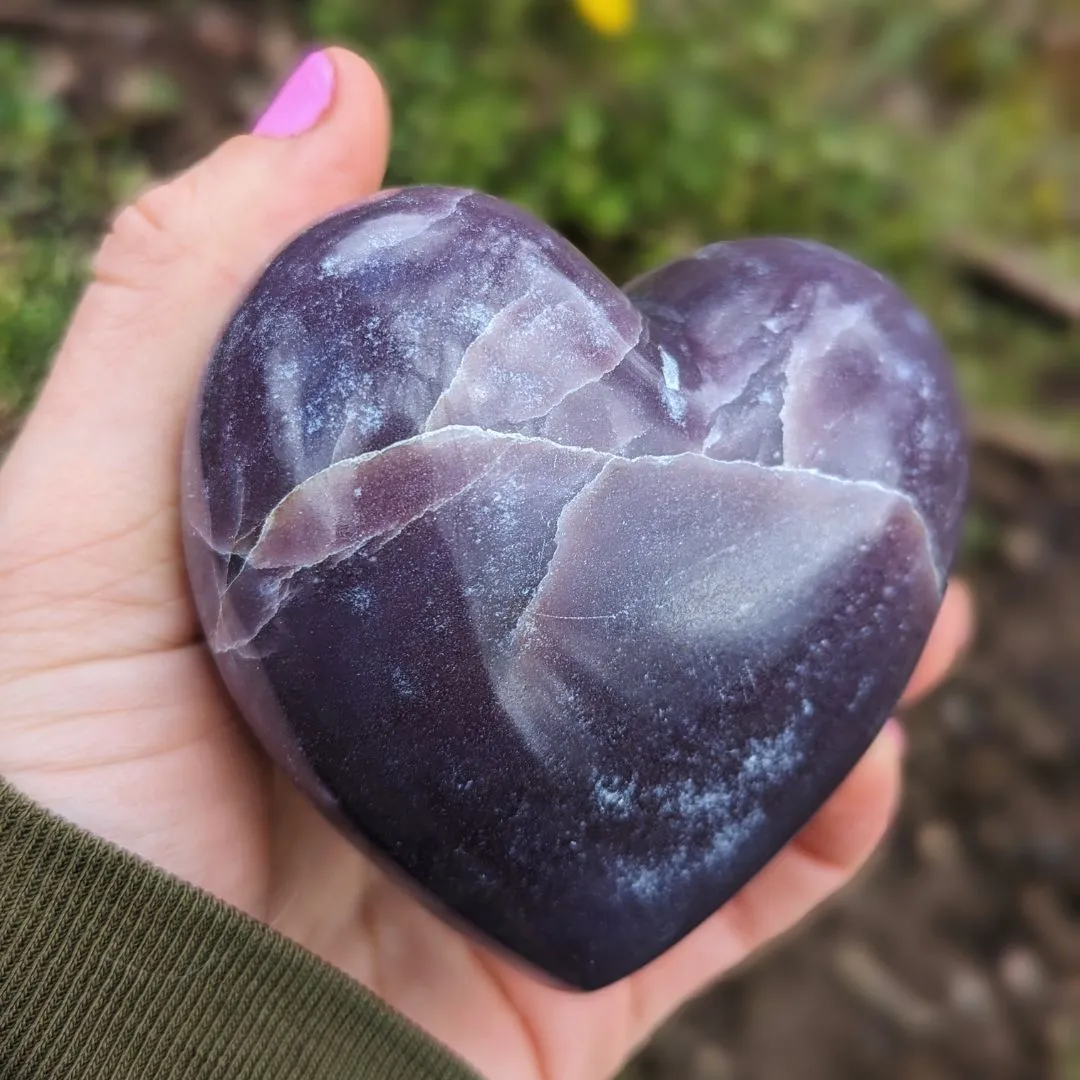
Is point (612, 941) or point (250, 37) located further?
point (250, 37)

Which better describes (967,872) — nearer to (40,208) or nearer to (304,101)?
(304,101)

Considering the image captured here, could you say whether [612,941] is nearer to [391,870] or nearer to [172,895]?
[391,870]

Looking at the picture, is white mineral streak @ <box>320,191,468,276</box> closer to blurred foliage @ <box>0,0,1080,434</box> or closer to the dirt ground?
blurred foliage @ <box>0,0,1080,434</box>

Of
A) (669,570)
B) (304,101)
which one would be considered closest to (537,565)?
(669,570)

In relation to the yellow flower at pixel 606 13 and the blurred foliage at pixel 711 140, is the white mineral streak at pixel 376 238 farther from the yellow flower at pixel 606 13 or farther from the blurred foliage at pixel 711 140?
the yellow flower at pixel 606 13

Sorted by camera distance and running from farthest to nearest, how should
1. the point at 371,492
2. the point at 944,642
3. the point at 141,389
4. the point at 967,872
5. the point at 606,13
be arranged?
1. the point at 967,872
2. the point at 606,13
3. the point at 944,642
4. the point at 141,389
5. the point at 371,492

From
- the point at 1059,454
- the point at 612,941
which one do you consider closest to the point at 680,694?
the point at 612,941
